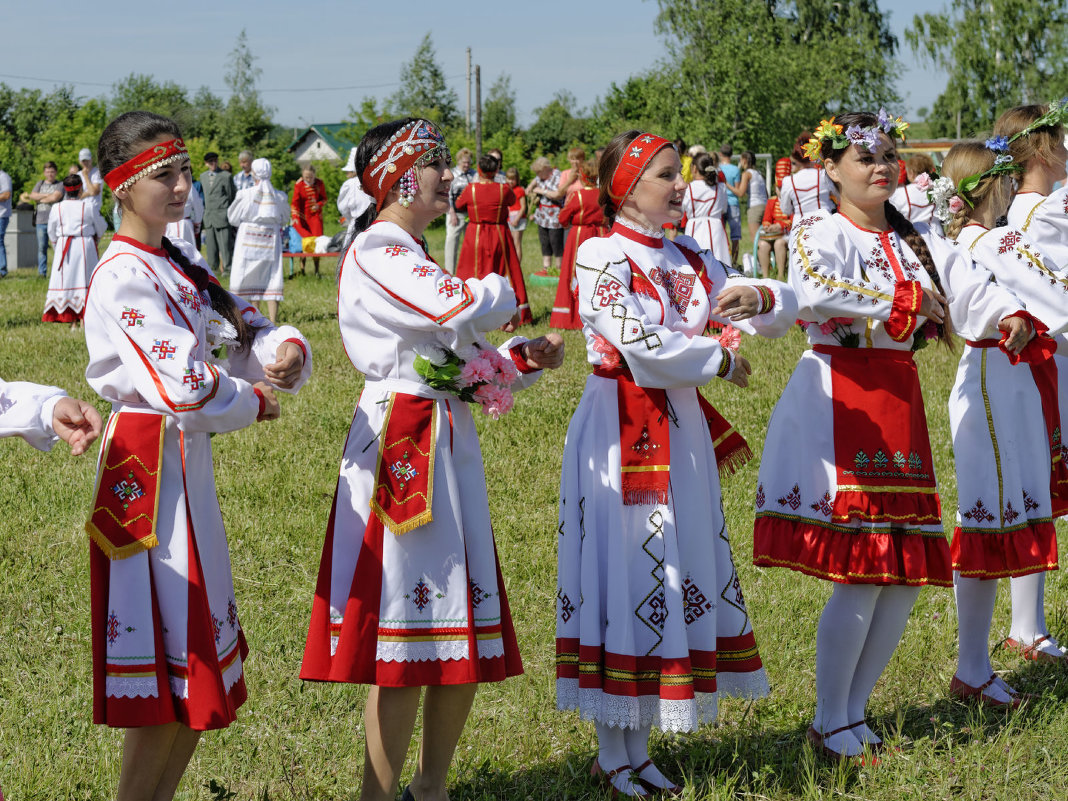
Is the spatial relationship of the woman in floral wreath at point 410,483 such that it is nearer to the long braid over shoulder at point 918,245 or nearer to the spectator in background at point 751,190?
the long braid over shoulder at point 918,245

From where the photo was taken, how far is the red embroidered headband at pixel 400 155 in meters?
3.28

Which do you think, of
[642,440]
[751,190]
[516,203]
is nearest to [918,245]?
[642,440]

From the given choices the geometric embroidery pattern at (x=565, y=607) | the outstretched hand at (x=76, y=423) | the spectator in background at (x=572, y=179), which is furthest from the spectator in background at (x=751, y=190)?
the outstretched hand at (x=76, y=423)

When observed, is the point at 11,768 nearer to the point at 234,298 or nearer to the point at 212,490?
the point at 212,490

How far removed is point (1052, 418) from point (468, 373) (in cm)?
253

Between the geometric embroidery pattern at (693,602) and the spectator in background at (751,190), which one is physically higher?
the spectator in background at (751,190)

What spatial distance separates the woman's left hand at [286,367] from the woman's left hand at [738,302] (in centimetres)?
126

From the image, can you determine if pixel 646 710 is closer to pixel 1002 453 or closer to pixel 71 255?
pixel 1002 453

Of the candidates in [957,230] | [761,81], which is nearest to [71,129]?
[761,81]

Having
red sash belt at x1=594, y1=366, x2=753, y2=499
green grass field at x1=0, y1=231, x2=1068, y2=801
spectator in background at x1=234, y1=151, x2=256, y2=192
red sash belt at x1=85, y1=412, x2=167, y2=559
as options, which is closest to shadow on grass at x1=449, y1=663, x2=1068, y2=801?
green grass field at x1=0, y1=231, x2=1068, y2=801

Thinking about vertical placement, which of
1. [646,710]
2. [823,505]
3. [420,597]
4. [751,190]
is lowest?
[646,710]

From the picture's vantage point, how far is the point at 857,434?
376 centimetres

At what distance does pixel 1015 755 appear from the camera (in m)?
3.80

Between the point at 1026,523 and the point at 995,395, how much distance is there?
485 mm
